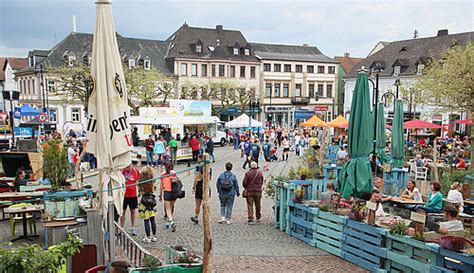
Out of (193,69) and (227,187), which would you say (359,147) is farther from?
(193,69)

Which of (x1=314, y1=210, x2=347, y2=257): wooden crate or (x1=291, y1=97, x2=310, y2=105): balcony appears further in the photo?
(x1=291, y1=97, x2=310, y2=105): balcony

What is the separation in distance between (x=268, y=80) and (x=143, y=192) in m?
47.7

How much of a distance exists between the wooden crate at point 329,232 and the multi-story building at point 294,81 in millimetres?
44994

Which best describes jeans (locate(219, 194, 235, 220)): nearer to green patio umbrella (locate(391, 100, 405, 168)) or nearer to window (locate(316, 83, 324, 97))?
green patio umbrella (locate(391, 100, 405, 168))

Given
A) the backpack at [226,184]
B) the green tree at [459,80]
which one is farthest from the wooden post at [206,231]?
the green tree at [459,80]

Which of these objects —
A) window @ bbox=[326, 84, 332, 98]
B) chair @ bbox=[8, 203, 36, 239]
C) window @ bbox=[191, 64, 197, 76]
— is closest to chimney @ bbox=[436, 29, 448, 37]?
window @ bbox=[326, 84, 332, 98]

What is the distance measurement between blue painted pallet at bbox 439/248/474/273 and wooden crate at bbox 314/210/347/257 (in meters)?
2.24

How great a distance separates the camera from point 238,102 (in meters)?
52.2

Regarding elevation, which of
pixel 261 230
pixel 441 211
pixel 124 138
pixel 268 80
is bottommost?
pixel 261 230

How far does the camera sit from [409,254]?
7.03m

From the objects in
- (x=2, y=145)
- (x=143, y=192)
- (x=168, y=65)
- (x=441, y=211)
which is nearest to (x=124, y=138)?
(x=143, y=192)

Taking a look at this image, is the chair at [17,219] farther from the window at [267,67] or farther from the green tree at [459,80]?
the window at [267,67]

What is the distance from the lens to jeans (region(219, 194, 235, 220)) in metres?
10.8

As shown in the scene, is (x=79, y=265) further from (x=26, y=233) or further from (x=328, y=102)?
(x=328, y=102)
